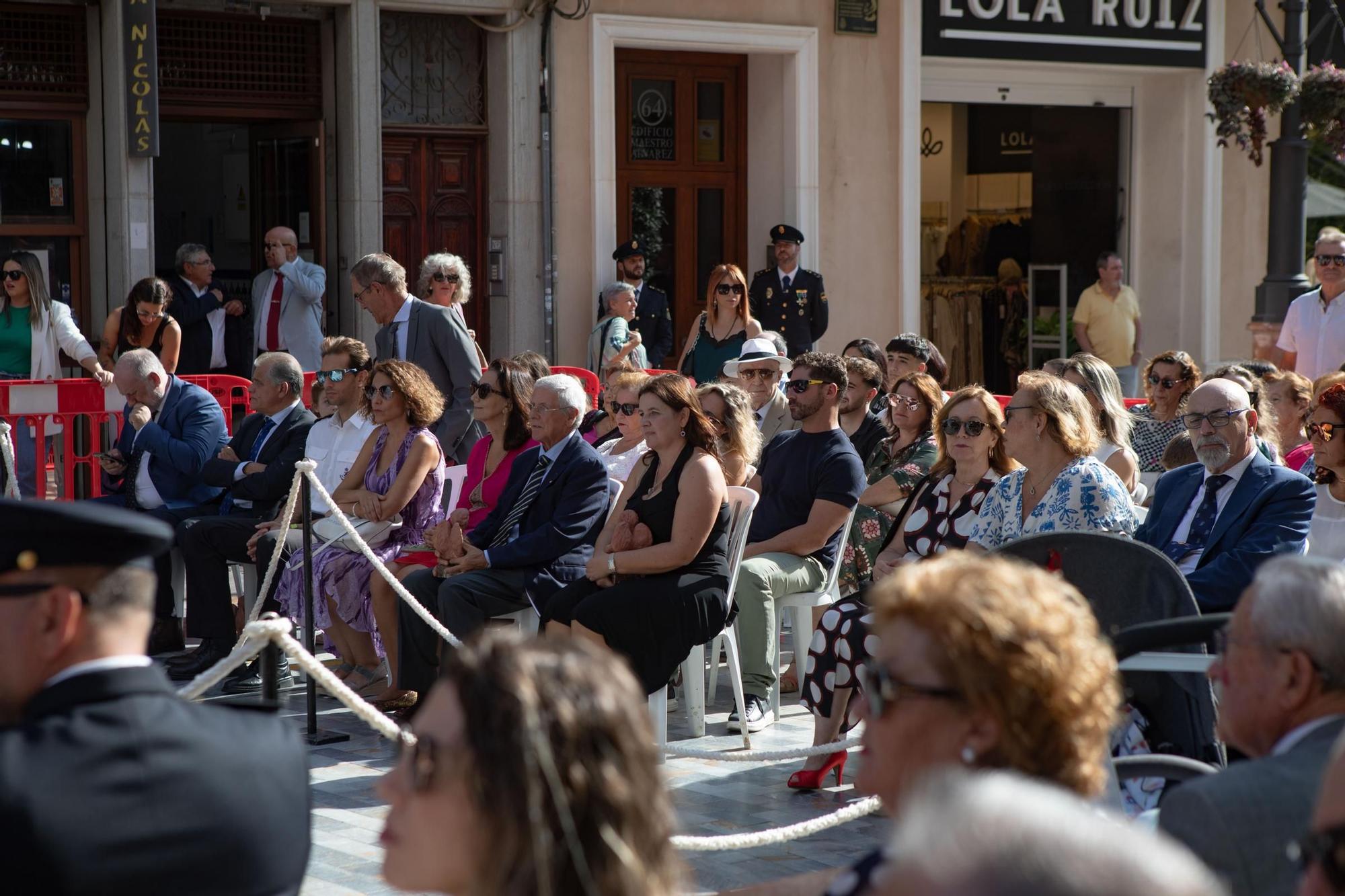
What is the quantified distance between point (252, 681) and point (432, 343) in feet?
7.47

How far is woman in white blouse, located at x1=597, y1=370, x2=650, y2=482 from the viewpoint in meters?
9.02

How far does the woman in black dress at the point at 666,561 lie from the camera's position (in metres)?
6.79

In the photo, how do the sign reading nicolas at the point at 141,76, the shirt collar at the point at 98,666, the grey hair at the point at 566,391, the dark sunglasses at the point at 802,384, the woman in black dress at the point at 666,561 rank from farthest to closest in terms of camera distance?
1. the sign reading nicolas at the point at 141,76
2. the dark sunglasses at the point at 802,384
3. the grey hair at the point at 566,391
4. the woman in black dress at the point at 666,561
5. the shirt collar at the point at 98,666

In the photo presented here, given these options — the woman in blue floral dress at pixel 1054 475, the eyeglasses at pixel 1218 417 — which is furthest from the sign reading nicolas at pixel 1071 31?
the eyeglasses at pixel 1218 417

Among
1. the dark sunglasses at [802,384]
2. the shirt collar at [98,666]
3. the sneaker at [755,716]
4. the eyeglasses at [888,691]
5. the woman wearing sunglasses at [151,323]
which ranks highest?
the woman wearing sunglasses at [151,323]

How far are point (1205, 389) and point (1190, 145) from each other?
1252 centimetres

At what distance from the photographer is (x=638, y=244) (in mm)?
15164

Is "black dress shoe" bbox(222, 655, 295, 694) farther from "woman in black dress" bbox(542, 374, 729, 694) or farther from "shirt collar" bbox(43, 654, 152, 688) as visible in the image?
"shirt collar" bbox(43, 654, 152, 688)

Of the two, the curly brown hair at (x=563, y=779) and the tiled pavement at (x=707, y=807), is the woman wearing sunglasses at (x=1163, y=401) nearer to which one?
the tiled pavement at (x=707, y=807)

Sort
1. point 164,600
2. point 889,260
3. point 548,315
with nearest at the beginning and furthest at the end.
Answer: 1. point 164,600
2. point 548,315
3. point 889,260

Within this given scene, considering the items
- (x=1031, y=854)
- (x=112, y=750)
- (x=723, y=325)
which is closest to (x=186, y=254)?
(x=723, y=325)

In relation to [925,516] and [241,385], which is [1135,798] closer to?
[925,516]

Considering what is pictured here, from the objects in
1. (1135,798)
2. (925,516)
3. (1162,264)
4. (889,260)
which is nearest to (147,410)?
(925,516)

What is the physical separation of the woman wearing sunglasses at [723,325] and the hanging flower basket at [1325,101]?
5487mm
